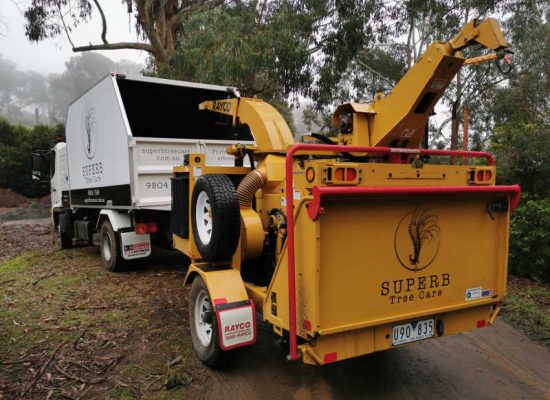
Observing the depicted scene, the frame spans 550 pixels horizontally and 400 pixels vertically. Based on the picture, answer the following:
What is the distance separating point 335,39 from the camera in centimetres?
1423

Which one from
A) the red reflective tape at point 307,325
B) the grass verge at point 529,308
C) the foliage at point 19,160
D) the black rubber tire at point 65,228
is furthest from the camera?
the foliage at point 19,160

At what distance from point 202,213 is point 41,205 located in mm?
18746

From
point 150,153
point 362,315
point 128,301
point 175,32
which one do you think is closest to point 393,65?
point 175,32

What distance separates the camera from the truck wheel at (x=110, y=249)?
7053mm

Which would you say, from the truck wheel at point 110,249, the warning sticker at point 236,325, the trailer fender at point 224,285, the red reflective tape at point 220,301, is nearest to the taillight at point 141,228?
the truck wheel at point 110,249

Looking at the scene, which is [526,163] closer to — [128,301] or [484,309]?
[484,309]

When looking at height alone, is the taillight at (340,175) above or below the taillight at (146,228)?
above

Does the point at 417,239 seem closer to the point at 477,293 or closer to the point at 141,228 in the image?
the point at 477,293

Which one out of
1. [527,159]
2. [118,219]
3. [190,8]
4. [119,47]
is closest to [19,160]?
[119,47]

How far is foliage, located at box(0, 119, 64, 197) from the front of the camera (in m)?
21.5

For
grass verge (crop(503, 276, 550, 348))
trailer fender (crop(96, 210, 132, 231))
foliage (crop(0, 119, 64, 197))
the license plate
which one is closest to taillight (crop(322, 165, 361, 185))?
the license plate

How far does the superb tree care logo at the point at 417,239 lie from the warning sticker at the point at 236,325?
1296mm

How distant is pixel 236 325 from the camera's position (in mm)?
3393

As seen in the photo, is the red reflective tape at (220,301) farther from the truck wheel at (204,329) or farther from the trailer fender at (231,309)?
the truck wheel at (204,329)
